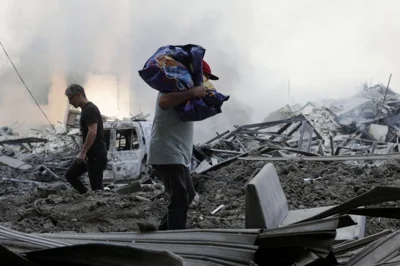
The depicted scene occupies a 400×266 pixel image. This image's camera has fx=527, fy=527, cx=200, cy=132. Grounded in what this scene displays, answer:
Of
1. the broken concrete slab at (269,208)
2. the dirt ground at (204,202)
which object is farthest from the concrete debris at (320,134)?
the broken concrete slab at (269,208)

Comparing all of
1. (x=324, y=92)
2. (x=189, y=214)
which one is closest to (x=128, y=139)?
(x=189, y=214)

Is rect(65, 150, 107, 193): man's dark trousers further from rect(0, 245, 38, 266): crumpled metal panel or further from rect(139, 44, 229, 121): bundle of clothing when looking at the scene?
rect(0, 245, 38, 266): crumpled metal panel

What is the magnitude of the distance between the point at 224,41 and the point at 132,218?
1020 inches

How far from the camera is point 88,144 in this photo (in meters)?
5.93

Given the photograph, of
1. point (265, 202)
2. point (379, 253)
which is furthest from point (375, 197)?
point (265, 202)

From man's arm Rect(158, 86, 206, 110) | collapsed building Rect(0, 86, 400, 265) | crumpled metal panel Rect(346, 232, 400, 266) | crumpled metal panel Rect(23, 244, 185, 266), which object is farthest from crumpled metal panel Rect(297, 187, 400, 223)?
man's arm Rect(158, 86, 206, 110)

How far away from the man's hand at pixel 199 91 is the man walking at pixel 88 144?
2.58 m

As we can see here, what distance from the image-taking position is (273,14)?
109ft

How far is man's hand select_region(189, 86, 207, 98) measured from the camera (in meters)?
3.66

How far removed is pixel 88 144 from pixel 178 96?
102 inches

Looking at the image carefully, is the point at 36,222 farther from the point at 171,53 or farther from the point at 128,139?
the point at 128,139

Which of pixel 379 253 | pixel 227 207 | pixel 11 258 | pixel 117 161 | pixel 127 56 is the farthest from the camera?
pixel 127 56

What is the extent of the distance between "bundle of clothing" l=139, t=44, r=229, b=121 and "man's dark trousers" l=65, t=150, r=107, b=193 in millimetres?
2631

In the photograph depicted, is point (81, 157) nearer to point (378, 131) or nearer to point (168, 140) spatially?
point (168, 140)
